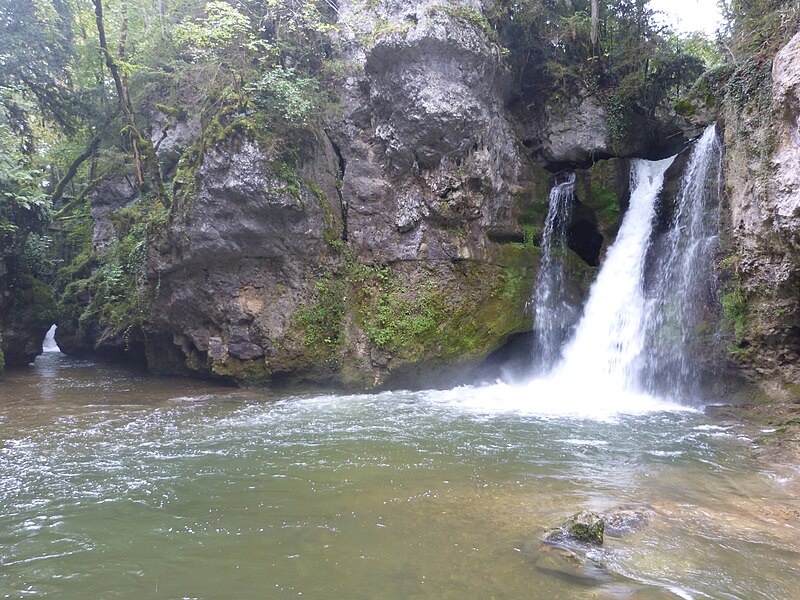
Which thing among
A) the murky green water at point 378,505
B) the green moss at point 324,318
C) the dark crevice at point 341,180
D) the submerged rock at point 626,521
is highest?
the dark crevice at point 341,180

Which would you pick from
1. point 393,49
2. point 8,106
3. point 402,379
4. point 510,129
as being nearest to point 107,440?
point 402,379

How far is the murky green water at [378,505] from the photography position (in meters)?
3.46

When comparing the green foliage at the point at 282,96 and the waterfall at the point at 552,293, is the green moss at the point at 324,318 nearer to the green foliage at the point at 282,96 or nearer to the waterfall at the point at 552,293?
the green foliage at the point at 282,96

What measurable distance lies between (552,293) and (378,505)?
30.2 feet

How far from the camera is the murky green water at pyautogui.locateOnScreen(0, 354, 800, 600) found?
346 centimetres

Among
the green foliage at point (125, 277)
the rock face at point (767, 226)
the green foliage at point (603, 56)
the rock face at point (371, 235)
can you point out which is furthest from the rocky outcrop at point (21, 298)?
the rock face at point (767, 226)

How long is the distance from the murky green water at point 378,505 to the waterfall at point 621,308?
2699 millimetres

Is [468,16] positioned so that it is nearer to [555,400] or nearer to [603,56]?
[603,56]

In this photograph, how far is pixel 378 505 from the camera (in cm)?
478

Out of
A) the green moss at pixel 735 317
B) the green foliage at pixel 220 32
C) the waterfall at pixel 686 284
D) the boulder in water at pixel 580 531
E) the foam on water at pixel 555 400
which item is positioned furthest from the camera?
the green foliage at pixel 220 32

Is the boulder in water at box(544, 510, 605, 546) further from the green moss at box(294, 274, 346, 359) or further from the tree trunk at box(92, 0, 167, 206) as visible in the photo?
the tree trunk at box(92, 0, 167, 206)

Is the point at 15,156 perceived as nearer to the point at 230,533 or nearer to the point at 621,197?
the point at 230,533

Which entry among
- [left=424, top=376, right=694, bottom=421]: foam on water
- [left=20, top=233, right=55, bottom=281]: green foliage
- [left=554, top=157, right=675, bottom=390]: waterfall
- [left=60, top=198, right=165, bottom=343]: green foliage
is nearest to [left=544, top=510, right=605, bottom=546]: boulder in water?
[left=424, top=376, right=694, bottom=421]: foam on water

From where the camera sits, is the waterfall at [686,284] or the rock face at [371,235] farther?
the rock face at [371,235]
